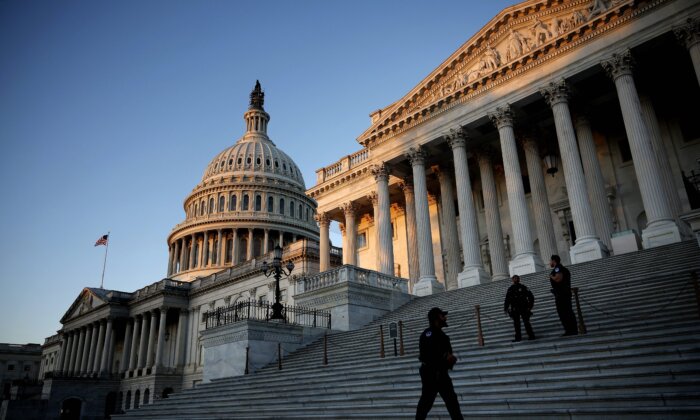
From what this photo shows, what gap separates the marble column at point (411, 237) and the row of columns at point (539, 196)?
0.07m

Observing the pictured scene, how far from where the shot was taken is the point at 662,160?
23.5 meters

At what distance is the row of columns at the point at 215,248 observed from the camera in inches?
3383

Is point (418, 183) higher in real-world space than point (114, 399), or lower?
higher

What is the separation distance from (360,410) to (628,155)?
24.1 metres

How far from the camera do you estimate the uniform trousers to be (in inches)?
263

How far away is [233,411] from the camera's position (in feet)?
48.1

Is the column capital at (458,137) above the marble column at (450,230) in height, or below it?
above

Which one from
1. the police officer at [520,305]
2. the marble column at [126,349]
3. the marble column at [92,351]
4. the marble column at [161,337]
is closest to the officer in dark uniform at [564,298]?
the police officer at [520,305]

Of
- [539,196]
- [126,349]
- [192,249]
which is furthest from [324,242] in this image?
[192,249]

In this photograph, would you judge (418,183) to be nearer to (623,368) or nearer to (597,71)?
(597,71)

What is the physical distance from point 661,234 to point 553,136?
11.2 m

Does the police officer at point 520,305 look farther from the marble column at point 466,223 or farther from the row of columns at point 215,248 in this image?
the row of columns at point 215,248

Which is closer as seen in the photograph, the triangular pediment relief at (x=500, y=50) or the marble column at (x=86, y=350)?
the triangular pediment relief at (x=500, y=50)

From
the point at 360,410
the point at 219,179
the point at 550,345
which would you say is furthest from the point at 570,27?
the point at 219,179
